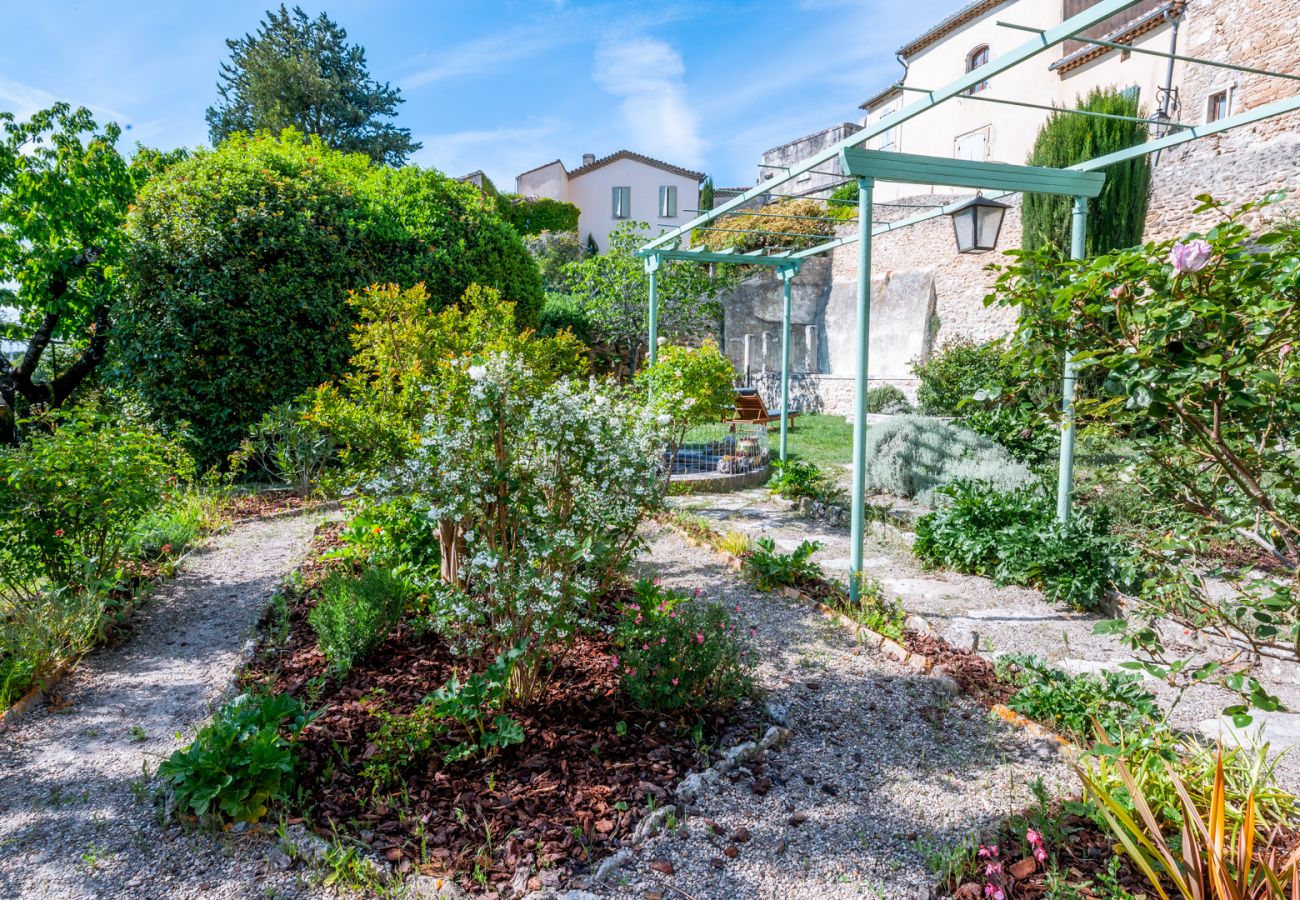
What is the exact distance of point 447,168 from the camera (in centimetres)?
1008

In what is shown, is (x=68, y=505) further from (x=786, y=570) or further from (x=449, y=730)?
(x=786, y=570)

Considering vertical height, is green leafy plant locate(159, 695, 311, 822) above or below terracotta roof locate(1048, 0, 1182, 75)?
below

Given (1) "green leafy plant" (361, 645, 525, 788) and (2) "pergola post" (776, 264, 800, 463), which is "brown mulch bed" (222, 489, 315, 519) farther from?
(2) "pergola post" (776, 264, 800, 463)

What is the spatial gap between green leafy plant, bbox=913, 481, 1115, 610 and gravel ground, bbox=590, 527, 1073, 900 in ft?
5.21

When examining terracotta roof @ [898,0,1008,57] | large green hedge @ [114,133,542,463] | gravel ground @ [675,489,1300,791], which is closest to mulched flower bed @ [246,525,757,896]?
gravel ground @ [675,489,1300,791]

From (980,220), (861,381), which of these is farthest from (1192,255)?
(980,220)

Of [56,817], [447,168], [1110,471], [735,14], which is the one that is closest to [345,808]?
[56,817]

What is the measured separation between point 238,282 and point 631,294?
1042 centimetres

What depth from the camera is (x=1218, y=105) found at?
46.7 feet

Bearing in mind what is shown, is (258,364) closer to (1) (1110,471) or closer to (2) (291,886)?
(2) (291,886)

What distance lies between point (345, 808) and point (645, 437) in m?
1.79

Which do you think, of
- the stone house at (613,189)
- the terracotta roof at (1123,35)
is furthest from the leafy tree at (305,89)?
the terracotta roof at (1123,35)

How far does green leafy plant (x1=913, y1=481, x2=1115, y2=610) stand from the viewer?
423 cm

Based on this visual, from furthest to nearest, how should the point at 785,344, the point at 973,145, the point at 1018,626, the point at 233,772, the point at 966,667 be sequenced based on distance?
the point at 973,145 < the point at 785,344 < the point at 1018,626 < the point at 966,667 < the point at 233,772
